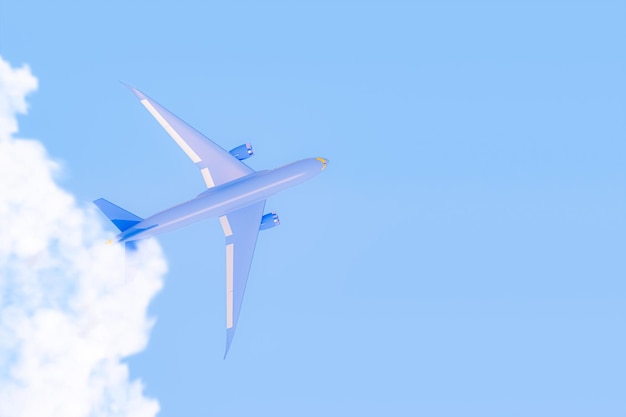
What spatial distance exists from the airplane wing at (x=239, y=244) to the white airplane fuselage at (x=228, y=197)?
1.75 metres

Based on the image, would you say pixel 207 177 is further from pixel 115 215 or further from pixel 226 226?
pixel 115 215

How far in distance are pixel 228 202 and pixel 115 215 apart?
11.7 metres

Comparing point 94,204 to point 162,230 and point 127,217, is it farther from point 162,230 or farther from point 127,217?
point 162,230

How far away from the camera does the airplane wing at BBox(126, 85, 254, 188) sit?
6378 centimetres

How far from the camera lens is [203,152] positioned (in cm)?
6531

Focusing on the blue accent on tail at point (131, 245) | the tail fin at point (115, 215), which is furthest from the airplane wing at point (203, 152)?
the blue accent on tail at point (131, 245)

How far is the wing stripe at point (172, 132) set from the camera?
207 feet

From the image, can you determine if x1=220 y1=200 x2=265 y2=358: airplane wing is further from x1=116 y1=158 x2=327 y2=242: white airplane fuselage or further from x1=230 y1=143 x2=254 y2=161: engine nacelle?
x1=230 y1=143 x2=254 y2=161: engine nacelle

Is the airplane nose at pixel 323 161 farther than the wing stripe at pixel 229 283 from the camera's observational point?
Yes

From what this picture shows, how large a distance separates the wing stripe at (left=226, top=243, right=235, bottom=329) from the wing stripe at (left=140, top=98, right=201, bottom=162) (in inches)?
416

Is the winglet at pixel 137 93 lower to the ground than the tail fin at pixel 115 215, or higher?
higher

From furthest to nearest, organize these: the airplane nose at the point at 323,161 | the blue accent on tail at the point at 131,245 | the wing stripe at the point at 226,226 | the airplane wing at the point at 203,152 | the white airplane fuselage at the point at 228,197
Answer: the wing stripe at the point at 226,226 < the airplane nose at the point at 323,161 < the airplane wing at the point at 203,152 < the blue accent on tail at the point at 131,245 < the white airplane fuselage at the point at 228,197

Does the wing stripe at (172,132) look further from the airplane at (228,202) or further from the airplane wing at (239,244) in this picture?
the airplane wing at (239,244)

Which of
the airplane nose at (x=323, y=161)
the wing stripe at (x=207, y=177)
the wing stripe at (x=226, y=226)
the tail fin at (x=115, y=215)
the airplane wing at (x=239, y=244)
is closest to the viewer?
the tail fin at (x=115, y=215)
